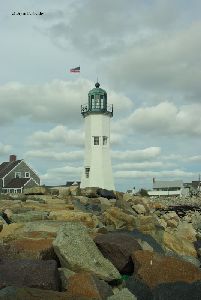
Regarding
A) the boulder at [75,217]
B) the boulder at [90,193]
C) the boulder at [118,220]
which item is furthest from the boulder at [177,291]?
the boulder at [90,193]

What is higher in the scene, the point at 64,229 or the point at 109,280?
the point at 64,229

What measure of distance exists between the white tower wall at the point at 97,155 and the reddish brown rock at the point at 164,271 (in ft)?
96.9

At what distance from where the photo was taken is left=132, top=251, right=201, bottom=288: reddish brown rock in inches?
310

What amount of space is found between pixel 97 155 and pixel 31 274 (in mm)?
32115

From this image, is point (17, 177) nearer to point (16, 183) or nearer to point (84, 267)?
point (16, 183)

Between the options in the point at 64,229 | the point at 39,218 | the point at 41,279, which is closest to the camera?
the point at 41,279

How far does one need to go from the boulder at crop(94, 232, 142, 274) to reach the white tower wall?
93.5ft

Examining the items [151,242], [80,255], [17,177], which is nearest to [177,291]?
[80,255]

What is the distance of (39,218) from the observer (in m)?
12.9

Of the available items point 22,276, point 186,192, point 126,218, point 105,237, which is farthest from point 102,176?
point 186,192

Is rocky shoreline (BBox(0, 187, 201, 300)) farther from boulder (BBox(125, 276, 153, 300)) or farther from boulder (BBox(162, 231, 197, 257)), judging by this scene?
boulder (BBox(162, 231, 197, 257))

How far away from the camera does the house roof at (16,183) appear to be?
48281 mm

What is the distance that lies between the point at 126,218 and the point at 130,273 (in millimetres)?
5767

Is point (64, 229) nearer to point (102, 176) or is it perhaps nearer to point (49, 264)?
point (49, 264)
